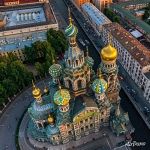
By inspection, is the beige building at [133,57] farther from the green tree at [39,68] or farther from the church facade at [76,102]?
the green tree at [39,68]

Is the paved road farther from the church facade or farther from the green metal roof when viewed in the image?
the green metal roof

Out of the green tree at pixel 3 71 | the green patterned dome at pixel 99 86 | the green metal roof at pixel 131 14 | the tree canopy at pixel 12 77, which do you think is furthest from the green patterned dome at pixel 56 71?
the green metal roof at pixel 131 14

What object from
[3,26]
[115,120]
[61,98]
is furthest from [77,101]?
[3,26]

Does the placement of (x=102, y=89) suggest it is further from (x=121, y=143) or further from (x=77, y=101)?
(x=121, y=143)

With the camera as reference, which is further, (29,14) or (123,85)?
(29,14)

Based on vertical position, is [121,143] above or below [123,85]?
below

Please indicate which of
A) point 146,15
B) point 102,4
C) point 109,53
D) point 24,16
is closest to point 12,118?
point 109,53

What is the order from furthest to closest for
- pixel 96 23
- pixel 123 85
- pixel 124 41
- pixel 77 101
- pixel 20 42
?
pixel 96 23 < pixel 20 42 < pixel 124 41 < pixel 123 85 < pixel 77 101
